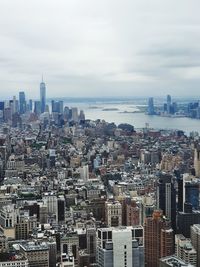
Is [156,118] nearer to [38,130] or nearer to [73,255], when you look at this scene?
[38,130]

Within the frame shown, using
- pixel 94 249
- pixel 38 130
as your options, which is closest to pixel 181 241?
pixel 94 249

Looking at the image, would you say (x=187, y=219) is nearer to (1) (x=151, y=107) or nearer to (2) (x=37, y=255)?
(2) (x=37, y=255)

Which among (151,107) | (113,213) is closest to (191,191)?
(113,213)

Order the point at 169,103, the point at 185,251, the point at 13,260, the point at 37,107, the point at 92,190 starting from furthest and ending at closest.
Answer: the point at 37,107, the point at 169,103, the point at 92,190, the point at 185,251, the point at 13,260

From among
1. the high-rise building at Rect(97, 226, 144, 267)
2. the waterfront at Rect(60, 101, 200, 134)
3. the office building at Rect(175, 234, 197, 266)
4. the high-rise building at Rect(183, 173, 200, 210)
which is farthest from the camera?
the waterfront at Rect(60, 101, 200, 134)

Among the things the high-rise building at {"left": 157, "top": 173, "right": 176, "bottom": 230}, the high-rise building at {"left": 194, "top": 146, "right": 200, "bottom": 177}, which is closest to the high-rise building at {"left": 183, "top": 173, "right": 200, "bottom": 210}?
the high-rise building at {"left": 157, "top": 173, "right": 176, "bottom": 230}

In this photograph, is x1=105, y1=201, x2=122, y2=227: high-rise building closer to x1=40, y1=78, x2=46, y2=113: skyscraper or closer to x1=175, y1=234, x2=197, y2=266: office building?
x1=175, y1=234, x2=197, y2=266: office building
